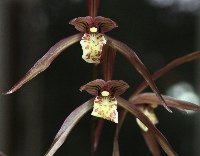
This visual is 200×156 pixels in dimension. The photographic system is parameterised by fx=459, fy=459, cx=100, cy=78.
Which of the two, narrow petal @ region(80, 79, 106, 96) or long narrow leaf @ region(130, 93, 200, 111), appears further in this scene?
long narrow leaf @ region(130, 93, 200, 111)

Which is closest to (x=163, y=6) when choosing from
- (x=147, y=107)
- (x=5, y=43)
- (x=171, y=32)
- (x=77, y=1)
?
(x=171, y=32)

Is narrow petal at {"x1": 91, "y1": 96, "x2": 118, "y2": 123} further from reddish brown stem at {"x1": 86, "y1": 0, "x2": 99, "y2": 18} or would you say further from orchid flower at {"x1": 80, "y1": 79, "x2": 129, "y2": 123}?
reddish brown stem at {"x1": 86, "y1": 0, "x2": 99, "y2": 18}

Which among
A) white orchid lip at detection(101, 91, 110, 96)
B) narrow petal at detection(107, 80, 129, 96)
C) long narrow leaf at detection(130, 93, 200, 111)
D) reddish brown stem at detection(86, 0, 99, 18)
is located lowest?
long narrow leaf at detection(130, 93, 200, 111)

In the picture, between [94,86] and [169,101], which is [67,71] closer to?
[169,101]

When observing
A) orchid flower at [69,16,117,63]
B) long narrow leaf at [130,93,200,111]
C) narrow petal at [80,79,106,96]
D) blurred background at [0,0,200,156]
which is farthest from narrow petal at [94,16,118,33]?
blurred background at [0,0,200,156]

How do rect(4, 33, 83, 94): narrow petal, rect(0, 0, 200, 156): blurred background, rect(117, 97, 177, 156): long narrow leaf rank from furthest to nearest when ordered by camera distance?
rect(0, 0, 200, 156): blurred background → rect(117, 97, 177, 156): long narrow leaf → rect(4, 33, 83, 94): narrow petal

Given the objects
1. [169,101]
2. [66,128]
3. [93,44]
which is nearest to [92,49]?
[93,44]

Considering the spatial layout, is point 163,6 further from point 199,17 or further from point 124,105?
point 124,105

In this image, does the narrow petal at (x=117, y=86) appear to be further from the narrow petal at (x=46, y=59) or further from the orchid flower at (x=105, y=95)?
the narrow petal at (x=46, y=59)
